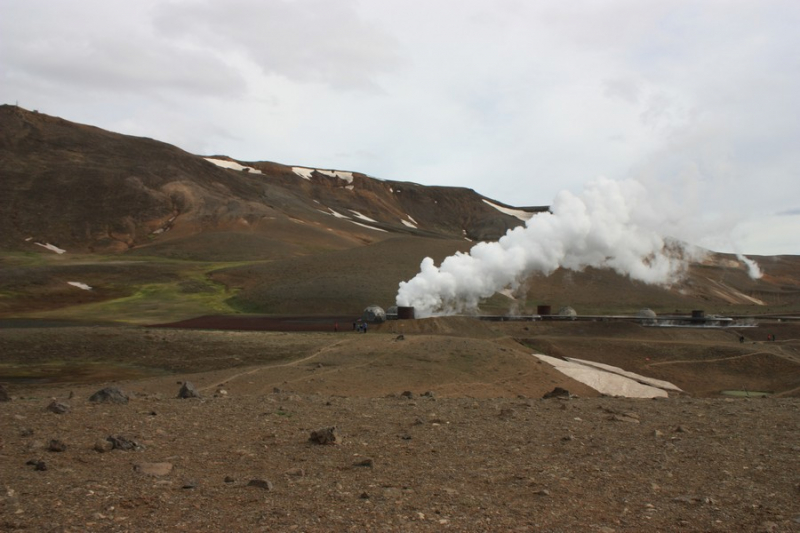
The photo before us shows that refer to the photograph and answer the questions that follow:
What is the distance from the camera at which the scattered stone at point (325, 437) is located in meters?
12.7

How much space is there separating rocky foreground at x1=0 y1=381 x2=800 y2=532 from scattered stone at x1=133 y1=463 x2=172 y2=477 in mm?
42

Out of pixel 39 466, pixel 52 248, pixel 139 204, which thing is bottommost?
pixel 39 466

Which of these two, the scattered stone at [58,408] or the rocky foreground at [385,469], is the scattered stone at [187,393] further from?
the scattered stone at [58,408]

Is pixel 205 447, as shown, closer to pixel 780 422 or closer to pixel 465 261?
pixel 780 422

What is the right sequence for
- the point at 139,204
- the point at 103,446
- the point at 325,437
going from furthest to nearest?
the point at 139,204, the point at 325,437, the point at 103,446

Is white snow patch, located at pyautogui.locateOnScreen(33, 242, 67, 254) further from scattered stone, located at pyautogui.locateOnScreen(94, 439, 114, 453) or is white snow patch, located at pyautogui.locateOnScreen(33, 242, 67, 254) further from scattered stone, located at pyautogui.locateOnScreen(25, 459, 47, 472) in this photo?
scattered stone, located at pyautogui.locateOnScreen(25, 459, 47, 472)

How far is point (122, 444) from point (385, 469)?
4.41m

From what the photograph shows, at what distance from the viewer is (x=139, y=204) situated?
129 m

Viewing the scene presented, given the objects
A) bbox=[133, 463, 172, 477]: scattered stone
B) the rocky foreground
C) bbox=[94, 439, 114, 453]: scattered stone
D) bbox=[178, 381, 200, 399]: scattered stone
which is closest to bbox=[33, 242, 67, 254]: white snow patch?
bbox=[178, 381, 200, 399]: scattered stone

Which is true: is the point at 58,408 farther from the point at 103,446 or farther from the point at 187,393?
the point at 187,393

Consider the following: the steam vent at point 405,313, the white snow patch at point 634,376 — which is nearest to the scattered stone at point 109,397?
the white snow patch at point 634,376

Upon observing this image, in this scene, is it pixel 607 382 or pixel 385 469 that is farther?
pixel 607 382

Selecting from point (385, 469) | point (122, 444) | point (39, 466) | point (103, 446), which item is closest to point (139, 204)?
point (122, 444)

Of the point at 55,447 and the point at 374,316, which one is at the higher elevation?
the point at 374,316
